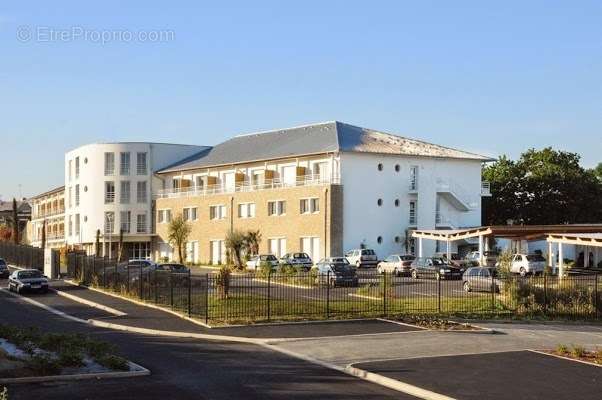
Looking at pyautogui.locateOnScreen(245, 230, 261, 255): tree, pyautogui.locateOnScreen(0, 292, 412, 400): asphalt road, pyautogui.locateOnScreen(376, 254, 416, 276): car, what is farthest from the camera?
pyautogui.locateOnScreen(245, 230, 261, 255): tree

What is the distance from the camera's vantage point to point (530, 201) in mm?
81875

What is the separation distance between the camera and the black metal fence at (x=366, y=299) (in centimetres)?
3103

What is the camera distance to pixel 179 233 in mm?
78000

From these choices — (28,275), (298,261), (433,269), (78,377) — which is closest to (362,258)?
(298,261)

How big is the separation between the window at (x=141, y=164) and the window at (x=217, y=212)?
12500 mm

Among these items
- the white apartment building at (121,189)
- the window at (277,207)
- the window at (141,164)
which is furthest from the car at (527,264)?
the window at (141,164)

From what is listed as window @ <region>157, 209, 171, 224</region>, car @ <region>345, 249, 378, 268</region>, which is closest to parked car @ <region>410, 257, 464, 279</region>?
car @ <region>345, 249, 378, 268</region>

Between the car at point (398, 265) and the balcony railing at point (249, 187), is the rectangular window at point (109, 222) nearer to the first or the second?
the balcony railing at point (249, 187)

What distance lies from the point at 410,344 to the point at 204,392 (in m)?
9.31

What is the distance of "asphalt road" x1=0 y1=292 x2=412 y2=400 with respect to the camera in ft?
51.8

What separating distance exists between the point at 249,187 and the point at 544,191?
91.5 ft

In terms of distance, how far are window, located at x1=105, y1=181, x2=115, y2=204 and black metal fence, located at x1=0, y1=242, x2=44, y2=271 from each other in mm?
14891

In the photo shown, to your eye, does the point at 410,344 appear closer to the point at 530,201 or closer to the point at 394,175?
the point at 394,175

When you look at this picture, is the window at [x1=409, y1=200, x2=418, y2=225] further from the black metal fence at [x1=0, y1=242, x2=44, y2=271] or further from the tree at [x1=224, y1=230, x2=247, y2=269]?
the black metal fence at [x1=0, y1=242, x2=44, y2=271]
